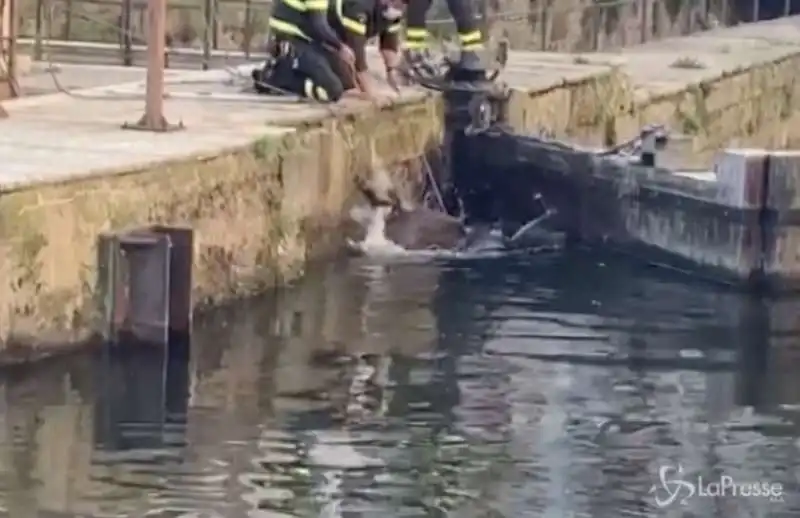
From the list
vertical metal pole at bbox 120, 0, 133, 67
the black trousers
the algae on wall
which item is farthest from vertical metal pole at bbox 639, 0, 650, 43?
the black trousers

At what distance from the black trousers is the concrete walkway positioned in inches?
7.1

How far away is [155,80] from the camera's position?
15.7m

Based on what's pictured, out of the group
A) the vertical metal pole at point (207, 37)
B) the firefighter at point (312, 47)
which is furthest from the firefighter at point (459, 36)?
the vertical metal pole at point (207, 37)

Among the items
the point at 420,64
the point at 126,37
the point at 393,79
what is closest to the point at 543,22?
the point at 126,37

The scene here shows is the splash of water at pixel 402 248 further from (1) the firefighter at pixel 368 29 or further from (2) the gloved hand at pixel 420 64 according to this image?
(2) the gloved hand at pixel 420 64

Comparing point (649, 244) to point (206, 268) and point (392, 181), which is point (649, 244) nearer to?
point (392, 181)

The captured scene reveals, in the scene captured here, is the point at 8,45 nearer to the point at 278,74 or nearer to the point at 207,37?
the point at 278,74

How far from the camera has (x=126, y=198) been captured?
1338 cm

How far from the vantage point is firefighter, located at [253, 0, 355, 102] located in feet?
56.3

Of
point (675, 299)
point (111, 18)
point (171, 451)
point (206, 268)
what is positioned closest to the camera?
point (171, 451)

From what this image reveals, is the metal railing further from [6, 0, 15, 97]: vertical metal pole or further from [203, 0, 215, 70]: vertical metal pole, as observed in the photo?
[6, 0, 15, 97]: vertical metal pole

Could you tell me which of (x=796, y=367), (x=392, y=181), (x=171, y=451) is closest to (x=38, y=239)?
(x=171, y=451)

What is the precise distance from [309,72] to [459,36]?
2117mm

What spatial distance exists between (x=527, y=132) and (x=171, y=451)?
30.8 ft
